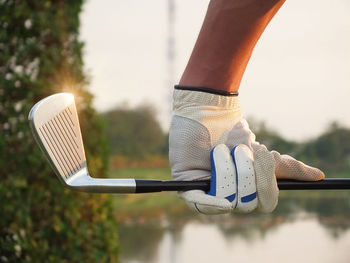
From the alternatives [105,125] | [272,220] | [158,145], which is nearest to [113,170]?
[158,145]

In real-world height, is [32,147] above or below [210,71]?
below

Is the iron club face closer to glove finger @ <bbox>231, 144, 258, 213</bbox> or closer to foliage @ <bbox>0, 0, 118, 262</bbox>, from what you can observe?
glove finger @ <bbox>231, 144, 258, 213</bbox>

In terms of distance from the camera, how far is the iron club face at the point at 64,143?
4.07ft

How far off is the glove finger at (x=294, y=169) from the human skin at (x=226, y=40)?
0.24 meters

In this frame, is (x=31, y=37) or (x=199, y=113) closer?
(x=199, y=113)

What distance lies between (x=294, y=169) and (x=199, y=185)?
0.27 m

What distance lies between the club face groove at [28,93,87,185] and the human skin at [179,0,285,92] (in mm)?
333

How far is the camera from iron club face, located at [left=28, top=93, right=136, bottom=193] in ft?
4.07

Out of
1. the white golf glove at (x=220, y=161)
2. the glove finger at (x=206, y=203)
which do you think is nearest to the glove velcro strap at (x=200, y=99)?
the white golf glove at (x=220, y=161)

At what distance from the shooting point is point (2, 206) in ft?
9.66

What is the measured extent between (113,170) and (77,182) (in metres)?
5.97

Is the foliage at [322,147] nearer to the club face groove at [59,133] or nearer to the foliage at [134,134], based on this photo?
the foliage at [134,134]

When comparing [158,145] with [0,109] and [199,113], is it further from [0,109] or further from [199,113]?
[199,113]

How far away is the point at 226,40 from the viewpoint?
4.02 ft
